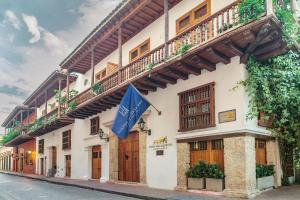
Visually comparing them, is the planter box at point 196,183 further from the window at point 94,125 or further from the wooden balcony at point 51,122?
the wooden balcony at point 51,122

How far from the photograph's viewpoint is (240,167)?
10461mm

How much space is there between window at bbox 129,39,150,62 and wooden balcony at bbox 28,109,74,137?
8044 mm

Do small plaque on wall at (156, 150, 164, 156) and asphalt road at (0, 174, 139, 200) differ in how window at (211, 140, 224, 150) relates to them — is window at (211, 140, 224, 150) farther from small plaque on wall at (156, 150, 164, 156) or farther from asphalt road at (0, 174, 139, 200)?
asphalt road at (0, 174, 139, 200)

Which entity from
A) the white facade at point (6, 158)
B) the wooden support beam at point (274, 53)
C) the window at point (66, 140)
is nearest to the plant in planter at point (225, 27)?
the wooden support beam at point (274, 53)

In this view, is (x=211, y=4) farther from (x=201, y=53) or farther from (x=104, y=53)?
(x=104, y=53)

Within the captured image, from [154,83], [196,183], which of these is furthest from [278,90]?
[154,83]

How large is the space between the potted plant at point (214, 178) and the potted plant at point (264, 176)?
1128 mm

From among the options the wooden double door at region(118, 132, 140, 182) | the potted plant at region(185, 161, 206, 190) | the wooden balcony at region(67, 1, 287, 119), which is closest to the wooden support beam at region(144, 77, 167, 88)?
the wooden balcony at region(67, 1, 287, 119)

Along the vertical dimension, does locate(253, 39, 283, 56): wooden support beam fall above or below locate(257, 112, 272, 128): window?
above

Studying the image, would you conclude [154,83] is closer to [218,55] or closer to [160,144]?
[160,144]

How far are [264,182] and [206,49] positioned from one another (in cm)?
472

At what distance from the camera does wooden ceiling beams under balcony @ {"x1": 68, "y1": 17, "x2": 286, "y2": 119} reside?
9461 mm

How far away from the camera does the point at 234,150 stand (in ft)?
35.2

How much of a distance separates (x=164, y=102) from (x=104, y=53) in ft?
24.3
